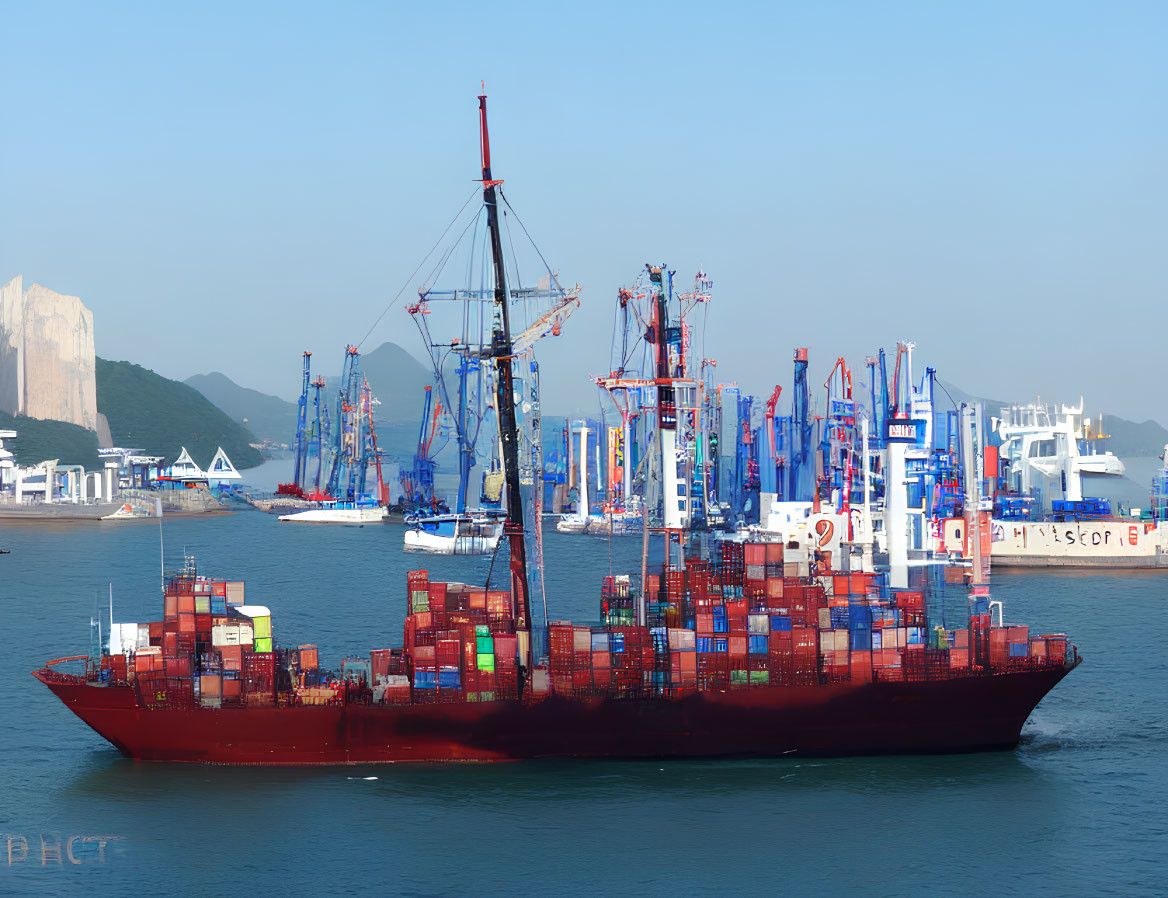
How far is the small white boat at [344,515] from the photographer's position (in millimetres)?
141000

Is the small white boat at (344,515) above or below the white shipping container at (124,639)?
above

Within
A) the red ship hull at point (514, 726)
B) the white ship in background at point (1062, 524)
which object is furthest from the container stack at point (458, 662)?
the white ship in background at point (1062, 524)

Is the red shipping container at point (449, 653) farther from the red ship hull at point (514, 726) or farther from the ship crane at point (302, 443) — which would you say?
the ship crane at point (302, 443)

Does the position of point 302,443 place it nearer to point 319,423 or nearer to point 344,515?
point 319,423

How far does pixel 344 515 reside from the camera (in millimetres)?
141875

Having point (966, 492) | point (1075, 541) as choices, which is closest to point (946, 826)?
point (1075, 541)

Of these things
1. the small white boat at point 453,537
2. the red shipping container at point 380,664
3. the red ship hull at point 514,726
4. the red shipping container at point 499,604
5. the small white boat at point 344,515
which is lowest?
the red ship hull at point 514,726

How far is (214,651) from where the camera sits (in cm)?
3900

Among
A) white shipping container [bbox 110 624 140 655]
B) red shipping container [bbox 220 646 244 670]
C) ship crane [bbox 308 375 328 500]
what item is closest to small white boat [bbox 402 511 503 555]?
ship crane [bbox 308 375 328 500]

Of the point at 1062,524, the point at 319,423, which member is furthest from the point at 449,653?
the point at 319,423

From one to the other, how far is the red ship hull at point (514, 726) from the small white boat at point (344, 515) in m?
103

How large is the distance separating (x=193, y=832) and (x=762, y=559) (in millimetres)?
18596

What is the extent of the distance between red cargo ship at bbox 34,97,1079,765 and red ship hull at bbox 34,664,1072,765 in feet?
0.16

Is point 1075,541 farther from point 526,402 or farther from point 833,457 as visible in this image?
point 526,402
